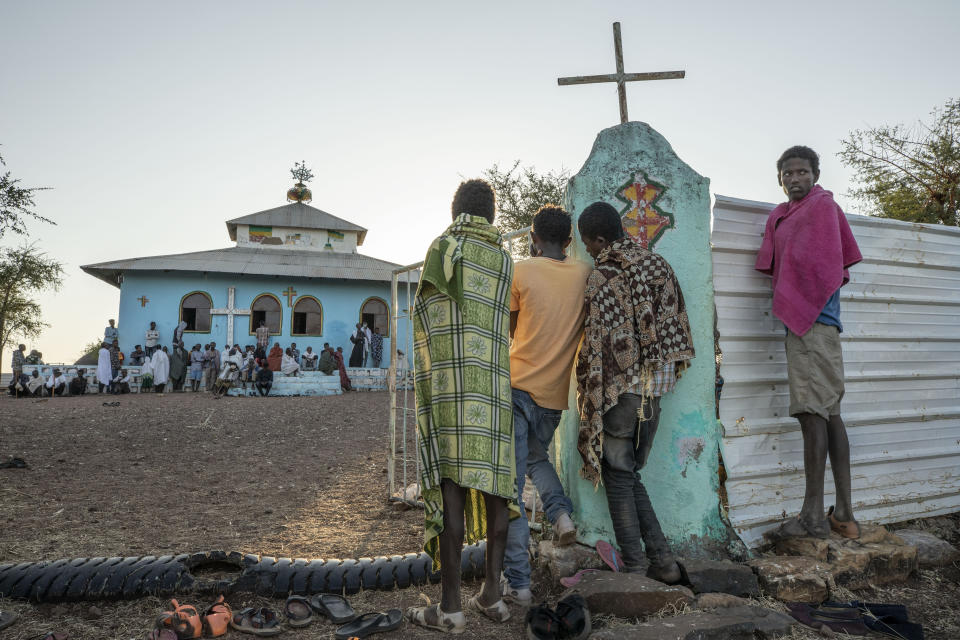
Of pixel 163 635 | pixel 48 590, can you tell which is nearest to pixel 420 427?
pixel 163 635

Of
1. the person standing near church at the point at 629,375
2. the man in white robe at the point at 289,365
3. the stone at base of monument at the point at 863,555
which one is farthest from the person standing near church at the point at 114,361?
the stone at base of monument at the point at 863,555

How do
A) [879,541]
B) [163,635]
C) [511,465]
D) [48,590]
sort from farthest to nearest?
[879,541] → [48,590] → [511,465] → [163,635]

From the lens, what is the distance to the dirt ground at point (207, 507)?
2.94 meters

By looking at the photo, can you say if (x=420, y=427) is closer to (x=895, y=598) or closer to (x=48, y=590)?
(x=48, y=590)

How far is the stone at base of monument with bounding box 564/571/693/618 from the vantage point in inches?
107

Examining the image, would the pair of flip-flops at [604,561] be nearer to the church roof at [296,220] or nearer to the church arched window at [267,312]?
the church arched window at [267,312]

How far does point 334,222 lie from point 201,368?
8.98 m

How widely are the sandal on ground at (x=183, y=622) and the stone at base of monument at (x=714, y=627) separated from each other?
5.50ft

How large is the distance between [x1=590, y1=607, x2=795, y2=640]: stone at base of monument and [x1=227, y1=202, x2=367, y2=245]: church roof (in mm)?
24279

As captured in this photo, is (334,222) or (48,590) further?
(334,222)

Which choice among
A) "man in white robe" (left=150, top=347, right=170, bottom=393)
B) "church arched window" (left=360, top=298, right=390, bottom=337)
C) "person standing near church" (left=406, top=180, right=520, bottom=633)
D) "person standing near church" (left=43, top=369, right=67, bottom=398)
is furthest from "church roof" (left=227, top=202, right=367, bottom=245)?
"person standing near church" (left=406, top=180, right=520, bottom=633)

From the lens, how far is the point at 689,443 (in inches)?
136

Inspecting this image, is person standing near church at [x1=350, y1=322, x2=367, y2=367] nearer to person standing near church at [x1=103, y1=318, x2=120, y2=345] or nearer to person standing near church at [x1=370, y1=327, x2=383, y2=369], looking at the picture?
person standing near church at [x1=370, y1=327, x2=383, y2=369]

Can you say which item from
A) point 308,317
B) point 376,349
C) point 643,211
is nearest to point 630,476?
point 643,211
